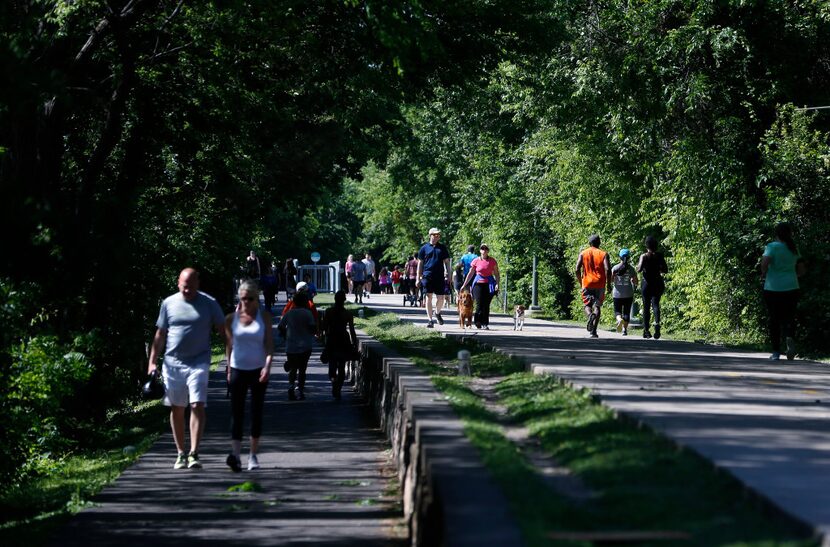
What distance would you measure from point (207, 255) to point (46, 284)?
15819 mm

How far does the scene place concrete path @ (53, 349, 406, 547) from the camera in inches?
403

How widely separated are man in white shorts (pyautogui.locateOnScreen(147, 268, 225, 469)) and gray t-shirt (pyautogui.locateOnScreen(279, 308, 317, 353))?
24.5 feet

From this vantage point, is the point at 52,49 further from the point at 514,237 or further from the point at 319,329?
the point at 514,237

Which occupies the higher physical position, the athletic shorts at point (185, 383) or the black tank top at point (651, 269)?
the black tank top at point (651, 269)

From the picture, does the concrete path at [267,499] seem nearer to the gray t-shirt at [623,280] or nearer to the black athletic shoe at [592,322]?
the black athletic shoe at [592,322]

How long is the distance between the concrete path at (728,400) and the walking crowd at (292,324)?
55.6 inches

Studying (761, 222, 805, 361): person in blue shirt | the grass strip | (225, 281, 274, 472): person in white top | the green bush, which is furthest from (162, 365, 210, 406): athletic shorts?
(761, 222, 805, 361): person in blue shirt

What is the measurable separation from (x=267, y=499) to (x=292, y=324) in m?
9.31

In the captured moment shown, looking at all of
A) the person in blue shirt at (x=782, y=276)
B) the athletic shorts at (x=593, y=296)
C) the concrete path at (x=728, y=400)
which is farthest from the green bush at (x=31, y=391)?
the athletic shorts at (x=593, y=296)

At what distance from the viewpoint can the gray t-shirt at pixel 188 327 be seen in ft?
43.4

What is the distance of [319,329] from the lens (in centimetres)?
2380

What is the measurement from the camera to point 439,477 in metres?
7.94

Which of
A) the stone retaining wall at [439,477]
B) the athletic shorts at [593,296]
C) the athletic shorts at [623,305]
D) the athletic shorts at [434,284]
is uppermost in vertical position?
the athletic shorts at [434,284]

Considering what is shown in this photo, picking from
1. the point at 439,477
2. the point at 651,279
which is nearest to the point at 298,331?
the point at 651,279
